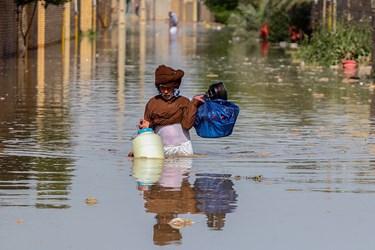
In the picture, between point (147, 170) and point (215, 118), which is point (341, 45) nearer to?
point (215, 118)

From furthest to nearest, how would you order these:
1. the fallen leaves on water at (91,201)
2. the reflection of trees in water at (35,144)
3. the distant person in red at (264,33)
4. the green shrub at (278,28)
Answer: the distant person in red at (264,33) < the green shrub at (278,28) < the reflection of trees in water at (35,144) < the fallen leaves on water at (91,201)

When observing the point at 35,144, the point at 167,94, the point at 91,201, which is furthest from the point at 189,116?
the point at 91,201

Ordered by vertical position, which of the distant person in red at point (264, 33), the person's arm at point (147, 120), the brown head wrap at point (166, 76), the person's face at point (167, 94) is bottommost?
the distant person in red at point (264, 33)

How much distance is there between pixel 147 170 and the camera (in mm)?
12586

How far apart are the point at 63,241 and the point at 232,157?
224 inches

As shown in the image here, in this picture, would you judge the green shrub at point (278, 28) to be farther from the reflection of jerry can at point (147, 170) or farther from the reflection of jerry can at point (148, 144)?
the reflection of jerry can at point (147, 170)

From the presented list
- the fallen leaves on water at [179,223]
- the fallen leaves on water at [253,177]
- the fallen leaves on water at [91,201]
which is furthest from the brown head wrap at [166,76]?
the fallen leaves on water at [179,223]

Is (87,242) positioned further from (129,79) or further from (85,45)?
(85,45)

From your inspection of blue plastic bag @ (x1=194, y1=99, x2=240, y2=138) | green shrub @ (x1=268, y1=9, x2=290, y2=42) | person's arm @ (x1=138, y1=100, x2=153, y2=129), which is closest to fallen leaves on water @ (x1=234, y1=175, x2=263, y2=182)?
blue plastic bag @ (x1=194, y1=99, x2=240, y2=138)

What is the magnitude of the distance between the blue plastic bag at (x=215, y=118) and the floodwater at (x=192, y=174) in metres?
0.34

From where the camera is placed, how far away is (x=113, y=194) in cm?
1100

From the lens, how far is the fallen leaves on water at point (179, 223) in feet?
30.5

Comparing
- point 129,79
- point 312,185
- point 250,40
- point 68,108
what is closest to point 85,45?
point 250,40

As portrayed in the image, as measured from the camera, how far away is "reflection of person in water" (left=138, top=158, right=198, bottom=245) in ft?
29.6
